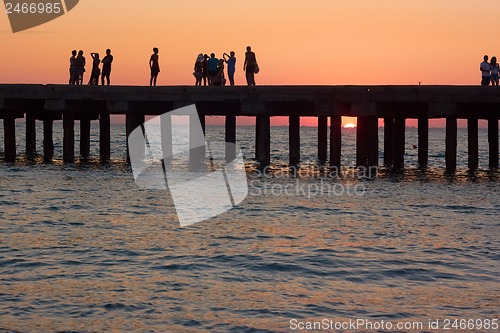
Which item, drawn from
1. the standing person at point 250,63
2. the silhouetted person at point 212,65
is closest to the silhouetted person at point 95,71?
the silhouetted person at point 212,65

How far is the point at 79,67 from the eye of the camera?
30.5m

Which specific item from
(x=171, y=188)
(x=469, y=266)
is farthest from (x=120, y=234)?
(x=171, y=188)

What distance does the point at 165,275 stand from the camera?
11.3 meters

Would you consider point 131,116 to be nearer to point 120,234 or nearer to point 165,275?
point 120,234

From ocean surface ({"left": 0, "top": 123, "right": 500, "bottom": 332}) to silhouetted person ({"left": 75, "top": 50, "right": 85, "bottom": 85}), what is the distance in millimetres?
9823

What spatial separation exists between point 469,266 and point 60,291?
5632 millimetres

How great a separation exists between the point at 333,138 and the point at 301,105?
196cm

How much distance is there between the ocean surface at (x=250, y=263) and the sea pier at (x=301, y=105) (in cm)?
527

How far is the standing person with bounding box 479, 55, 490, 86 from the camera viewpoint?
27250 mm

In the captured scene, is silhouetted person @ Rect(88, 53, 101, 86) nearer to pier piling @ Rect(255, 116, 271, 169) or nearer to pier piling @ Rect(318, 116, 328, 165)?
pier piling @ Rect(255, 116, 271, 169)

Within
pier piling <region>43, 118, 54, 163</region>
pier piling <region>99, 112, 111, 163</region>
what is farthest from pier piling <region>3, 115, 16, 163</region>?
pier piling <region>99, 112, 111, 163</region>

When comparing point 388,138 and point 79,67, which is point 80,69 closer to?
point 79,67

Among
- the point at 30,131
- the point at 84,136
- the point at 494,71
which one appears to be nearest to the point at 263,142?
the point at 494,71

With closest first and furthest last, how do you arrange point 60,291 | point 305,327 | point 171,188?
point 305,327
point 60,291
point 171,188
